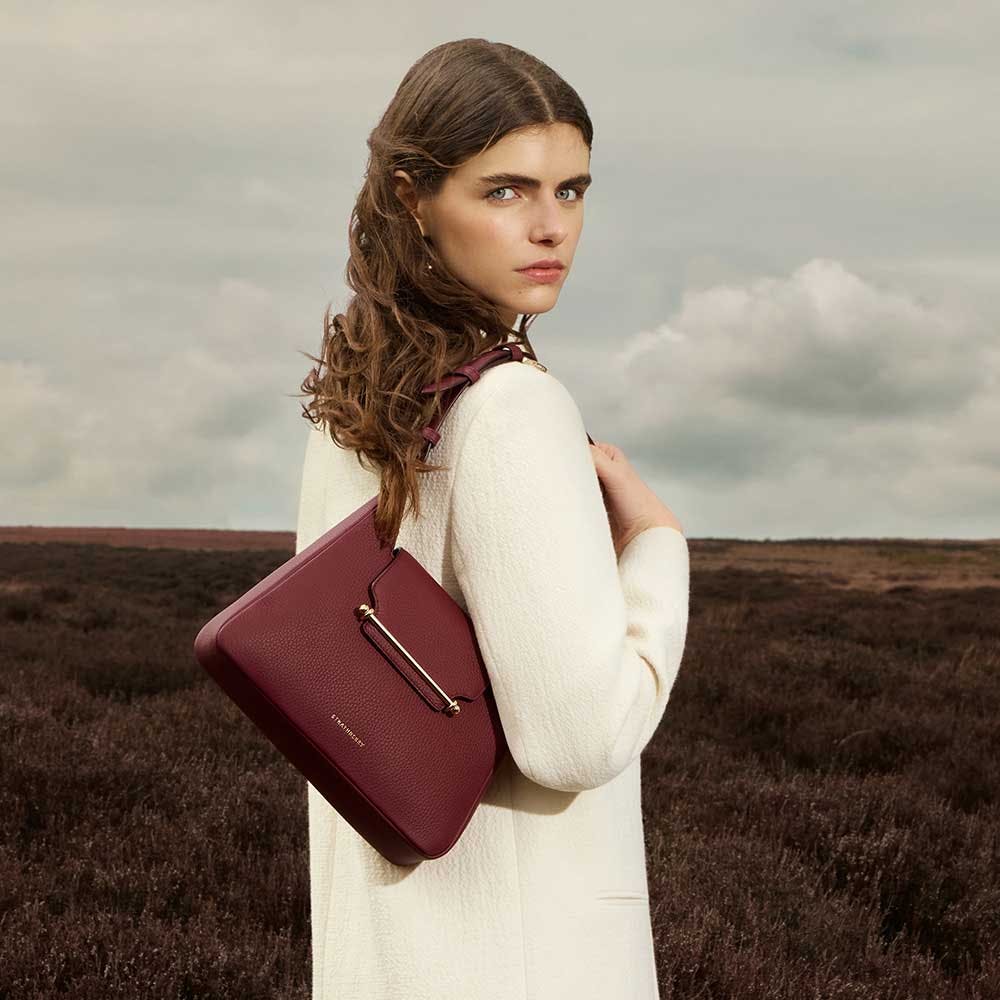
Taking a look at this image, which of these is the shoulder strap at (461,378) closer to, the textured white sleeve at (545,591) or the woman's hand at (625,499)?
the textured white sleeve at (545,591)

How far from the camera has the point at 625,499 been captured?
4.95ft

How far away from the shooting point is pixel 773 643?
37.2ft

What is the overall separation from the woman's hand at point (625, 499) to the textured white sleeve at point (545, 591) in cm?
21

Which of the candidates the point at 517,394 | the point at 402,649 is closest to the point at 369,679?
the point at 402,649


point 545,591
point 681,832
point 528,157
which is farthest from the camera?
point 681,832

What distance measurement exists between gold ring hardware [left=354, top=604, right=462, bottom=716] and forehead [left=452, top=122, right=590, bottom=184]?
575mm

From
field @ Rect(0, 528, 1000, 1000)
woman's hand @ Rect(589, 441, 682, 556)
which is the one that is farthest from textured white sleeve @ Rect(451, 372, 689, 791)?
field @ Rect(0, 528, 1000, 1000)

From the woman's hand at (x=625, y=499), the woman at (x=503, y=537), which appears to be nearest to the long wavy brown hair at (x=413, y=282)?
the woman at (x=503, y=537)

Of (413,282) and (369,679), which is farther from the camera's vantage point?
(413,282)

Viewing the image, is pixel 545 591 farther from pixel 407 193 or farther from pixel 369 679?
pixel 407 193

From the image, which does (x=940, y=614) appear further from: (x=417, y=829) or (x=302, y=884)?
(x=417, y=829)

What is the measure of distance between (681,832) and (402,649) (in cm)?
395

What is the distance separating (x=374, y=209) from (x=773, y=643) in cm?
1037

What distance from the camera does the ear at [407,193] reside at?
4.97ft
